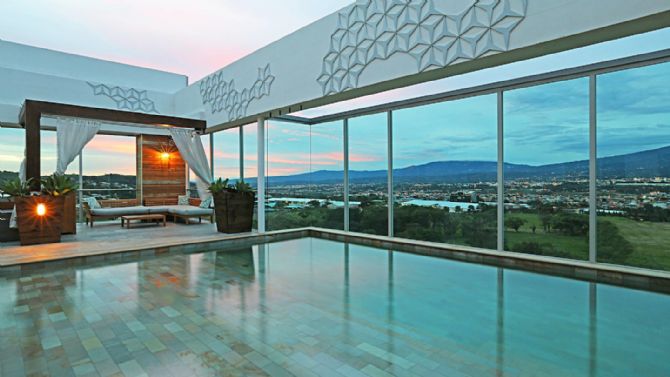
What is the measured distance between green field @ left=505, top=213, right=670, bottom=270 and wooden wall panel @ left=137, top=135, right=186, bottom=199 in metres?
9.69

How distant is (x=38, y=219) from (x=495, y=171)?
7347mm

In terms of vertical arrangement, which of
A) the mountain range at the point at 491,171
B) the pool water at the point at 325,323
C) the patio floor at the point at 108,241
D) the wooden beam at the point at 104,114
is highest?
the wooden beam at the point at 104,114

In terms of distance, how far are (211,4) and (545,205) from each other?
654 cm

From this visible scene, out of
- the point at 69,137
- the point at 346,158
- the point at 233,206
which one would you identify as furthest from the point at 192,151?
the point at 346,158

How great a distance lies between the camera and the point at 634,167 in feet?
15.3

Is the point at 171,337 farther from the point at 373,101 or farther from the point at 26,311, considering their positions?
the point at 373,101

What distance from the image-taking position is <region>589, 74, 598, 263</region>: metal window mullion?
15.5 ft

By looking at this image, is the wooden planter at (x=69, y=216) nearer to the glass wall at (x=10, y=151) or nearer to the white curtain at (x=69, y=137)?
the white curtain at (x=69, y=137)

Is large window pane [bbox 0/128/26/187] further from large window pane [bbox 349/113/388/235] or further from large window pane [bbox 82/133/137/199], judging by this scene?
large window pane [bbox 349/113/388/235]

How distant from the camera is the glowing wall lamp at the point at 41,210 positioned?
6.21m

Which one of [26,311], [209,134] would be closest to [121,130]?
[209,134]

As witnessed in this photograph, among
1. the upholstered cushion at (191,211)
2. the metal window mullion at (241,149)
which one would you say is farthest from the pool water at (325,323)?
the metal window mullion at (241,149)

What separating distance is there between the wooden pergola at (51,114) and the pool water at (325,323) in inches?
107

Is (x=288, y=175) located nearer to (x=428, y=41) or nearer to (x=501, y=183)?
(x=501, y=183)
